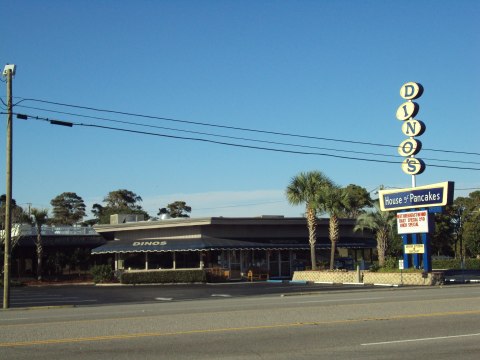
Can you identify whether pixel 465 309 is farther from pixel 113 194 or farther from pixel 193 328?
pixel 113 194

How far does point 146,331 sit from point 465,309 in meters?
9.35

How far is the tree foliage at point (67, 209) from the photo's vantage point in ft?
351

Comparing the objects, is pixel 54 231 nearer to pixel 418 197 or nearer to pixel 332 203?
pixel 332 203

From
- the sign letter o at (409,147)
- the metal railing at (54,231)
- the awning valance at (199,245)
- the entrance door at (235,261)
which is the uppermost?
the sign letter o at (409,147)

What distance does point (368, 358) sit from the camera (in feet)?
34.2

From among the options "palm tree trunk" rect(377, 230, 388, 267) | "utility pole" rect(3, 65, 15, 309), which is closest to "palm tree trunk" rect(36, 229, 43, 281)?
"utility pole" rect(3, 65, 15, 309)

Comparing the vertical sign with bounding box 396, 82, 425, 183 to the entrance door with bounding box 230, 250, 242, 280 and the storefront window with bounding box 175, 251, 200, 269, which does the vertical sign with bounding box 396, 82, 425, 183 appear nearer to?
the entrance door with bounding box 230, 250, 242, 280

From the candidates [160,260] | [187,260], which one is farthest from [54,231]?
[187,260]

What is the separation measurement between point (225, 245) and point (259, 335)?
31495 millimetres

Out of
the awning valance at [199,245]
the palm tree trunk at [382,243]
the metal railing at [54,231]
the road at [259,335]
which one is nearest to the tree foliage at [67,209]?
the metal railing at [54,231]

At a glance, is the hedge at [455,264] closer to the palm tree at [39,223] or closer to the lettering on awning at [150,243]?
the lettering on awning at [150,243]

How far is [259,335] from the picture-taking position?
13.4 metres

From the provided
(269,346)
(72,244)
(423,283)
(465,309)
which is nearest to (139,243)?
(72,244)

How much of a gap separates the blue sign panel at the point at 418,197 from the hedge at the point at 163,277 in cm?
1286
